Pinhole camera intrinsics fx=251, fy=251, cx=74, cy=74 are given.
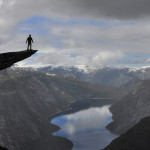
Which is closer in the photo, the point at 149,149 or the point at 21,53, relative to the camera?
the point at 21,53

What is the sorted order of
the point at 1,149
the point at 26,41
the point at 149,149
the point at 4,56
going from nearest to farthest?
the point at 1,149 < the point at 4,56 < the point at 26,41 < the point at 149,149

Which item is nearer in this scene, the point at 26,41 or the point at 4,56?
the point at 4,56

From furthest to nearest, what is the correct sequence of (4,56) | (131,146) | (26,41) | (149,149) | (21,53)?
(131,146)
(149,149)
(26,41)
(21,53)
(4,56)

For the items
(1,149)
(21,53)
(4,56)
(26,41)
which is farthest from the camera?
(26,41)

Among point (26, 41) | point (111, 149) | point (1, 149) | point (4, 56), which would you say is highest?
point (26, 41)

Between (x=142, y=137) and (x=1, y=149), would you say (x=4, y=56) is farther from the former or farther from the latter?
(x=142, y=137)

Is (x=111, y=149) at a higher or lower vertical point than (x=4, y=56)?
lower

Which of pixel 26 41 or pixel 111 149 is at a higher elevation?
pixel 26 41

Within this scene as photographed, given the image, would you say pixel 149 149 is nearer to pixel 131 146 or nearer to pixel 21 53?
pixel 131 146

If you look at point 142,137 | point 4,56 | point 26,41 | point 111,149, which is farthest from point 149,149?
point 4,56
